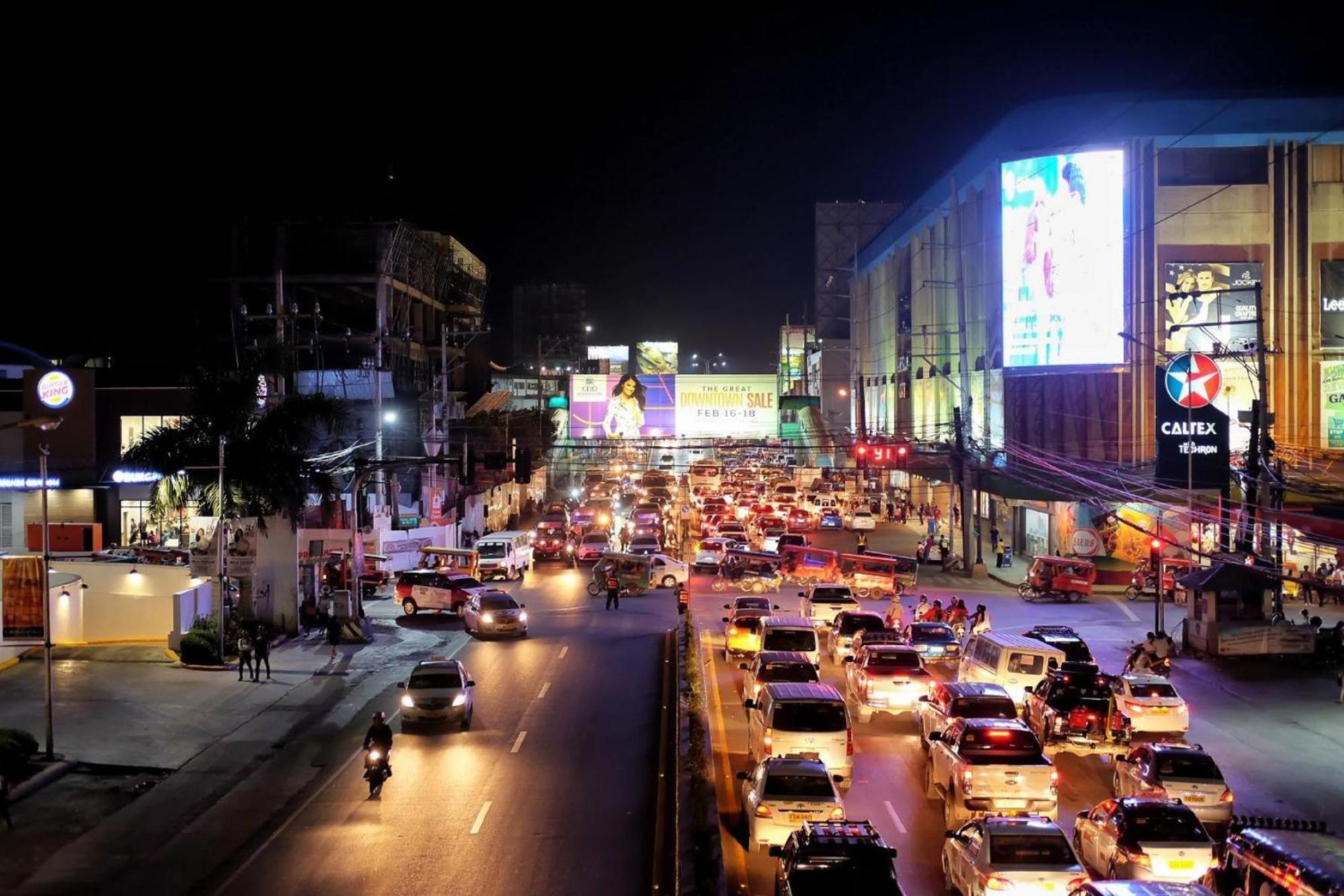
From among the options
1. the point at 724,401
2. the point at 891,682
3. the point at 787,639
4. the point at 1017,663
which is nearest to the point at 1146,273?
the point at 724,401

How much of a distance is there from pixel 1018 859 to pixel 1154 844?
1.98 metres

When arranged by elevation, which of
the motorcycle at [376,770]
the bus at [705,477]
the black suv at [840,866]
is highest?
the bus at [705,477]

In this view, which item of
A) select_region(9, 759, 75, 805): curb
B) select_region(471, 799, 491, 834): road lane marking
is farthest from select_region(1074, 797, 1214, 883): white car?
select_region(9, 759, 75, 805): curb

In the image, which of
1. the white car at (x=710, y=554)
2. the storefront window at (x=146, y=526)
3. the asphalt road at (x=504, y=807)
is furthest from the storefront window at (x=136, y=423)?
the asphalt road at (x=504, y=807)

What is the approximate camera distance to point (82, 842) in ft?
53.2

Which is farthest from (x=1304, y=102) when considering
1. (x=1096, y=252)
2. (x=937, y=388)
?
(x=937, y=388)

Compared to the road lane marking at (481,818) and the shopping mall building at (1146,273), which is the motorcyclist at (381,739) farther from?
the shopping mall building at (1146,273)

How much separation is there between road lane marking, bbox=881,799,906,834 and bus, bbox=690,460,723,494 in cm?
6245

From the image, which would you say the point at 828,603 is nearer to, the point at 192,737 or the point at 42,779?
the point at 192,737

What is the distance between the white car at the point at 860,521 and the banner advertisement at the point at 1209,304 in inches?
772

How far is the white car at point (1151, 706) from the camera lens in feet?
65.7

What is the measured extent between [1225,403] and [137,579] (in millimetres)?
43826

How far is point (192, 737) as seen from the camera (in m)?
22.2

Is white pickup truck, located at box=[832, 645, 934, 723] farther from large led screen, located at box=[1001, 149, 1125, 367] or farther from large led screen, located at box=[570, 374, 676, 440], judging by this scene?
large led screen, located at box=[1001, 149, 1125, 367]
